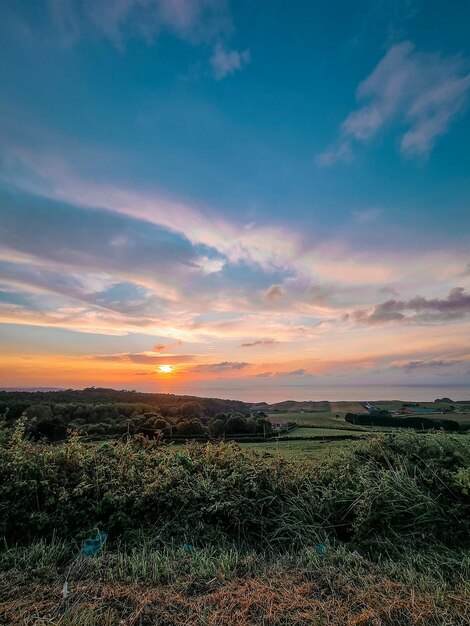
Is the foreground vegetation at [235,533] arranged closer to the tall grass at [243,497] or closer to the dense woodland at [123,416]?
the tall grass at [243,497]

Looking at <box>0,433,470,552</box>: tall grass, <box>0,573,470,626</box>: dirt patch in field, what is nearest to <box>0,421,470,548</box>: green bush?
<box>0,433,470,552</box>: tall grass

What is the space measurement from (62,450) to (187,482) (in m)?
1.73

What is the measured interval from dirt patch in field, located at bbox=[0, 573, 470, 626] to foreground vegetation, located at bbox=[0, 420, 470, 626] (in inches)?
0.4

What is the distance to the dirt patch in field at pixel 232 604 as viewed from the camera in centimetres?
256

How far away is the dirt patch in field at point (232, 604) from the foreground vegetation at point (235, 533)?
1 centimetres

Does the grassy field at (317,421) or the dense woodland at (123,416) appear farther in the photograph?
the grassy field at (317,421)

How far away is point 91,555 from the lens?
3656 mm

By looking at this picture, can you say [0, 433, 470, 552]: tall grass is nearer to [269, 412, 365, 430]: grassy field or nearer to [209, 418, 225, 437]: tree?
[209, 418, 225, 437]: tree

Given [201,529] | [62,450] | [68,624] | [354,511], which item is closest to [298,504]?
[354,511]

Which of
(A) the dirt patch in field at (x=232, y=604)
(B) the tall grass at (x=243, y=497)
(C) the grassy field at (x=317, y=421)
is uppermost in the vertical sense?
(C) the grassy field at (x=317, y=421)

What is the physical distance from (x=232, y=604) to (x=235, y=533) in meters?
1.52

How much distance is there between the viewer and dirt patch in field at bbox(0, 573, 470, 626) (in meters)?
2.56

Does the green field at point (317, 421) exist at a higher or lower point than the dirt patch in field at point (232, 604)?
higher

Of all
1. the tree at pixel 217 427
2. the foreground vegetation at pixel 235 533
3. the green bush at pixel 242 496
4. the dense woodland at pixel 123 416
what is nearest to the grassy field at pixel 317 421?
the dense woodland at pixel 123 416
